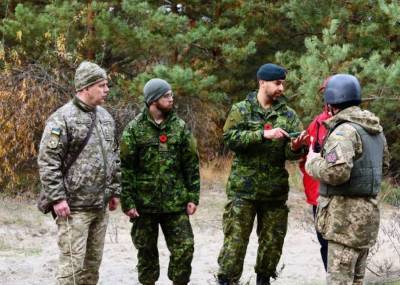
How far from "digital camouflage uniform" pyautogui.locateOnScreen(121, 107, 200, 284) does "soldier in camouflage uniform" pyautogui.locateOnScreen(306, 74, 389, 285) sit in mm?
1368

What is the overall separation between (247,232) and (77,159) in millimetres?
1656

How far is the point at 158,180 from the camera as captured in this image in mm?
5422

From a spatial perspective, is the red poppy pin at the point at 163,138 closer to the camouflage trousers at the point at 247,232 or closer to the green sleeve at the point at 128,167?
the green sleeve at the point at 128,167

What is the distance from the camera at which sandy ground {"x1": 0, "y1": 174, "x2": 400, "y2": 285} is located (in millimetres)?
6797

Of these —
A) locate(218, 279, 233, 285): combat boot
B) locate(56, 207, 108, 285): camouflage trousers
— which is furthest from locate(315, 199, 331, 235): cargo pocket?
locate(56, 207, 108, 285): camouflage trousers

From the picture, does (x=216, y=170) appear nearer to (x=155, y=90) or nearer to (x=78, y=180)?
(x=155, y=90)

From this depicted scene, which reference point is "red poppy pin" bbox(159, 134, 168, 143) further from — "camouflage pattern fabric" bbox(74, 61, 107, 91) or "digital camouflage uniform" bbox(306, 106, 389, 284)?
"digital camouflage uniform" bbox(306, 106, 389, 284)

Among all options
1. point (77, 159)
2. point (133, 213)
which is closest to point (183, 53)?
point (133, 213)

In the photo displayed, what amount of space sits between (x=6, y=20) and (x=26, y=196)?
302cm

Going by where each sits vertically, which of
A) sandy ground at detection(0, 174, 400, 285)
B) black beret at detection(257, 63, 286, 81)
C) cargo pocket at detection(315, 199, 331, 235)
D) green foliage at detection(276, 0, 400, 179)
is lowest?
sandy ground at detection(0, 174, 400, 285)

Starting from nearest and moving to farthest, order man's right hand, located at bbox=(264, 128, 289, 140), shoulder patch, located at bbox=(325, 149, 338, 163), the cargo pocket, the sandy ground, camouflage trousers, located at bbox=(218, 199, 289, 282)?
shoulder patch, located at bbox=(325, 149, 338, 163), the cargo pocket, man's right hand, located at bbox=(264, 128, 289, 140), camouflage trousers, located at bbox=(218, 199, 289, 282), the sandy ground

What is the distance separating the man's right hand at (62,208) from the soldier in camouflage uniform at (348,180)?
1.76 m

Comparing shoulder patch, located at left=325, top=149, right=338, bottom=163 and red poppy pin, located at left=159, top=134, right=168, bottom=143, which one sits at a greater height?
shoulder patch, located at left=325, top=149, right=338, bottom=163

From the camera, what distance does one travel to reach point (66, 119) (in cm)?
485
